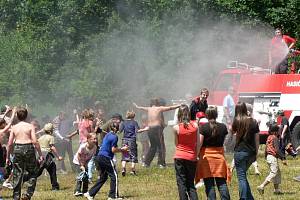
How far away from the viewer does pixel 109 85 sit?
45.2 metres

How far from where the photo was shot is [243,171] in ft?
40.8

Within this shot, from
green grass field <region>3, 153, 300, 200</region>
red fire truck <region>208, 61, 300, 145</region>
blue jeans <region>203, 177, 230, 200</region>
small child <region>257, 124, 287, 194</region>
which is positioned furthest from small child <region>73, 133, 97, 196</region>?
red fire truck <region>208, 61, 300, 145</region>

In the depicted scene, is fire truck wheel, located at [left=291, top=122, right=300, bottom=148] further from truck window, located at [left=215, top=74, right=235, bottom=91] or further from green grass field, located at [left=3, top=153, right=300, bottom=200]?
green grass field, located at [left=3, top=153, right=300, bottom=200]

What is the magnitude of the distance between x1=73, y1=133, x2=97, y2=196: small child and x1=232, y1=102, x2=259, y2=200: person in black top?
3637 mm

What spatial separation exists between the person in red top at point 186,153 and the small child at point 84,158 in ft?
11.2

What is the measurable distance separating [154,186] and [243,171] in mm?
4124

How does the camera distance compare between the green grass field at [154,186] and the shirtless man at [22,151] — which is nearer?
the shirtless man at [22,151]

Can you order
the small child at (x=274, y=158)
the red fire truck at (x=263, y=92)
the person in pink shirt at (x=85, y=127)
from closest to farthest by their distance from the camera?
1. the small child at (x=274, y=158)
2. the person in pink shirt at (x=85, y=127)
3. the red fire truck at (x=263, y=92)

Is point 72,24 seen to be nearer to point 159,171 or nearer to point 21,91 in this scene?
point 21,91

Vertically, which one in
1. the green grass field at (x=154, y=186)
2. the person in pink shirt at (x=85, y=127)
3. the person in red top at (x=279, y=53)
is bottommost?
the green grass field at (x=154, y=186)

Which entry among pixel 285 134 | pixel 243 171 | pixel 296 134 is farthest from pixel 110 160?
pixel 296 134

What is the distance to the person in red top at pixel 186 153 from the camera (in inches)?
469

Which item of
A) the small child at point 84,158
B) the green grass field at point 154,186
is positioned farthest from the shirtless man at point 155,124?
the small child at point 84,158

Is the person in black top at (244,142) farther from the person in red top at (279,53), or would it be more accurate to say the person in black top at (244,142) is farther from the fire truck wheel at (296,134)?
the person in red top at (279,53)
